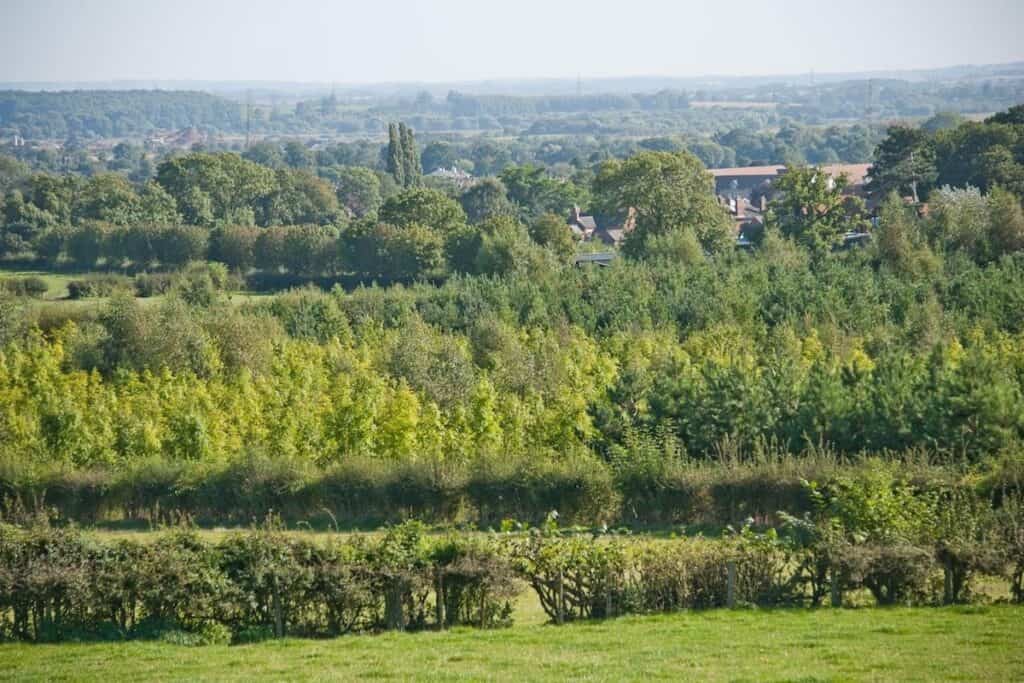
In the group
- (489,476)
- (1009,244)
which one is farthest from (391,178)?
(489,476)

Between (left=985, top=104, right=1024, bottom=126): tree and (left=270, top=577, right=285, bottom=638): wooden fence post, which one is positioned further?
(left=985, top=104, right=1024, bottom=126): tree

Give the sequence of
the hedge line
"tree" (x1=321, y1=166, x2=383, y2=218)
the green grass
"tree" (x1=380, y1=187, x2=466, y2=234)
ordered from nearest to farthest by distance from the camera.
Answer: the hedge line < the green grass < "tree" (x1=380, y1=187, x2=466, y2=234) < "tree" (x1=321, y1=166, x2=383, y2=218)

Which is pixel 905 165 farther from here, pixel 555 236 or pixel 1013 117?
pixel 555 236

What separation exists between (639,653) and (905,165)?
57.1 m

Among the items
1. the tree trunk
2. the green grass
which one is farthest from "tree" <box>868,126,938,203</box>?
the tree trunk

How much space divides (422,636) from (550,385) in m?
15.5

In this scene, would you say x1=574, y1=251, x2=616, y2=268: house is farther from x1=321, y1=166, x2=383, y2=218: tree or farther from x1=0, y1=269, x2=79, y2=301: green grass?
x1=321, y1=166, x2=383, y2=218: tree

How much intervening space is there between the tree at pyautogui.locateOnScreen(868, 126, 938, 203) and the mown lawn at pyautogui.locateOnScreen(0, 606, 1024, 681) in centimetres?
5380

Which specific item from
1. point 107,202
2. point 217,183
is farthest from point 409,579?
point 217,183

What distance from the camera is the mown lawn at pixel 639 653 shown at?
1316 centimetres

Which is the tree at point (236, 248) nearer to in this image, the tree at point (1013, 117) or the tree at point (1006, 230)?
the tree at point (1006, 230)

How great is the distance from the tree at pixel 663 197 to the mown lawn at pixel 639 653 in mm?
39087

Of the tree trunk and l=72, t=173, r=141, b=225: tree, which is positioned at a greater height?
the tree trunk

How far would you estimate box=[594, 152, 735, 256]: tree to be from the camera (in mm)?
56375
